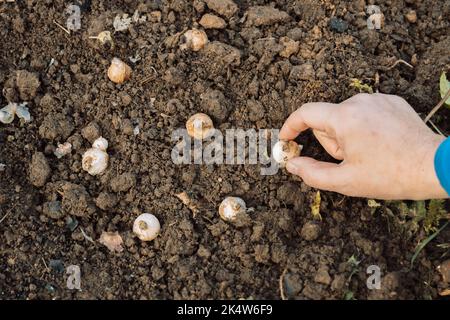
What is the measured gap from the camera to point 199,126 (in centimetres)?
232

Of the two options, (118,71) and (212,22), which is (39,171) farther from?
(212,22)

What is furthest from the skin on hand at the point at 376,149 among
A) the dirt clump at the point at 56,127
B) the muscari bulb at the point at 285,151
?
the dirt clump at the point at 56,127

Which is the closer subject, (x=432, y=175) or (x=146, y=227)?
(x=432, y=175)

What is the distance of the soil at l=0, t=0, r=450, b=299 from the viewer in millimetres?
2141

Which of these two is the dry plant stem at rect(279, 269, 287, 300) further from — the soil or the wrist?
the wrist

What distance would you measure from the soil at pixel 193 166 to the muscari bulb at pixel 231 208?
49mm

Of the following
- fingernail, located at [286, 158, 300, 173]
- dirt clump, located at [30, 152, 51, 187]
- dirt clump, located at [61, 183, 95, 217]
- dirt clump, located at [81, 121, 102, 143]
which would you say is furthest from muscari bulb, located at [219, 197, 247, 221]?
dirt clump, located at [30, 152, 51, 187]

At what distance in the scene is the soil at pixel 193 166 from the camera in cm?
214

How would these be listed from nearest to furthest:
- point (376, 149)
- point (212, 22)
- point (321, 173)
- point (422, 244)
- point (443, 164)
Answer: point (443, 164), point (376, 149), point (321, 173), point (422, 244), point (212, 22)

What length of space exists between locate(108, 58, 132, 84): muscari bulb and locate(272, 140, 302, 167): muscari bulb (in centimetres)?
74

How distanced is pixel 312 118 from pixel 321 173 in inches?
8.3

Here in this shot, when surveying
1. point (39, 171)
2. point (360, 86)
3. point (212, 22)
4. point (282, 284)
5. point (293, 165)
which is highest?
point (212, 22)

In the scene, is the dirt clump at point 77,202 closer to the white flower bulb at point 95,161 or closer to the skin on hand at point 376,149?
the white flower bulb at point 95,161

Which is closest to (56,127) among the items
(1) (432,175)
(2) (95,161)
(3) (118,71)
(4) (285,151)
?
(2) (95,161)
